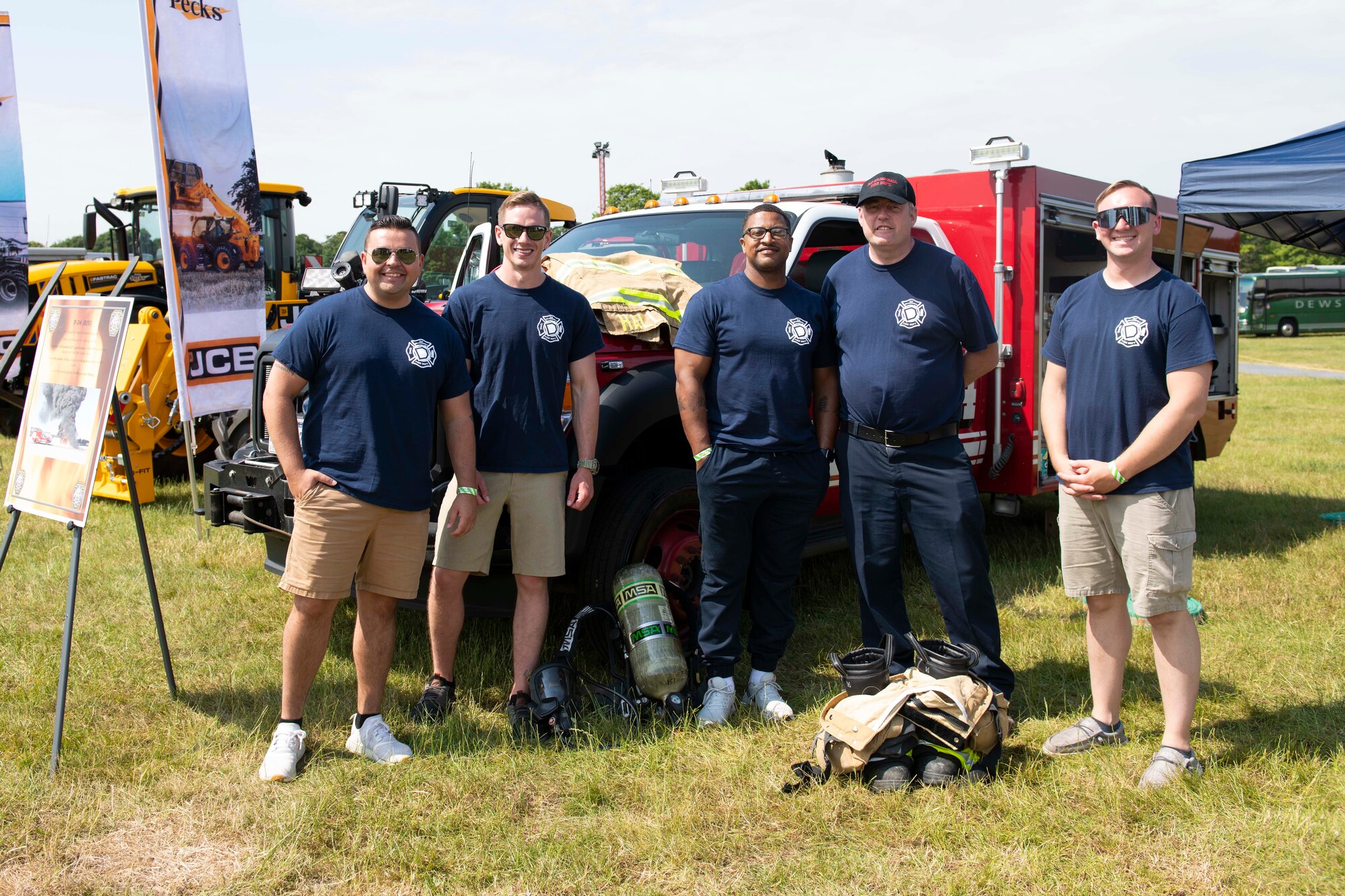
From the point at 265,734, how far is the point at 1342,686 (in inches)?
173

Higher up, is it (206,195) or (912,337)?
(206,195)

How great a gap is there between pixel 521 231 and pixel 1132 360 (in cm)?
218

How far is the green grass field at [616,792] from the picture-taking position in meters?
2.97

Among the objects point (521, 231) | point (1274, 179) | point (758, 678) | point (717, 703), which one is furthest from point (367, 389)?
point (1274, 179)

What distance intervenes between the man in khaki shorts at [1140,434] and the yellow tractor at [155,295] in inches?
135

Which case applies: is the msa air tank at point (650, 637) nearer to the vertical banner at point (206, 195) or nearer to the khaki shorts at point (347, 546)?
the khaki shorts at point (347, 546)

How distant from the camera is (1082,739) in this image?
3.75 meters

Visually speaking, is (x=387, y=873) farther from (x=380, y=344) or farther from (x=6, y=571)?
(x=6, y=571)

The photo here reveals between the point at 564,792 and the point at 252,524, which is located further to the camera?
the point at 252,524

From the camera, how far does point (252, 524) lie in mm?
4508

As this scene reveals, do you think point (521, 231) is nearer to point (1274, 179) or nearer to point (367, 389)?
point (367, 389)

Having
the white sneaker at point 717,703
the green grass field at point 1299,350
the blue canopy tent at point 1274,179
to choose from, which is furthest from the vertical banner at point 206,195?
the green grass field at point 1299,350

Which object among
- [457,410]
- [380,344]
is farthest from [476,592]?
[380,344]

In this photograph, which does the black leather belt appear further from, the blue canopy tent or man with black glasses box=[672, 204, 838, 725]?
the blue canopy tent
